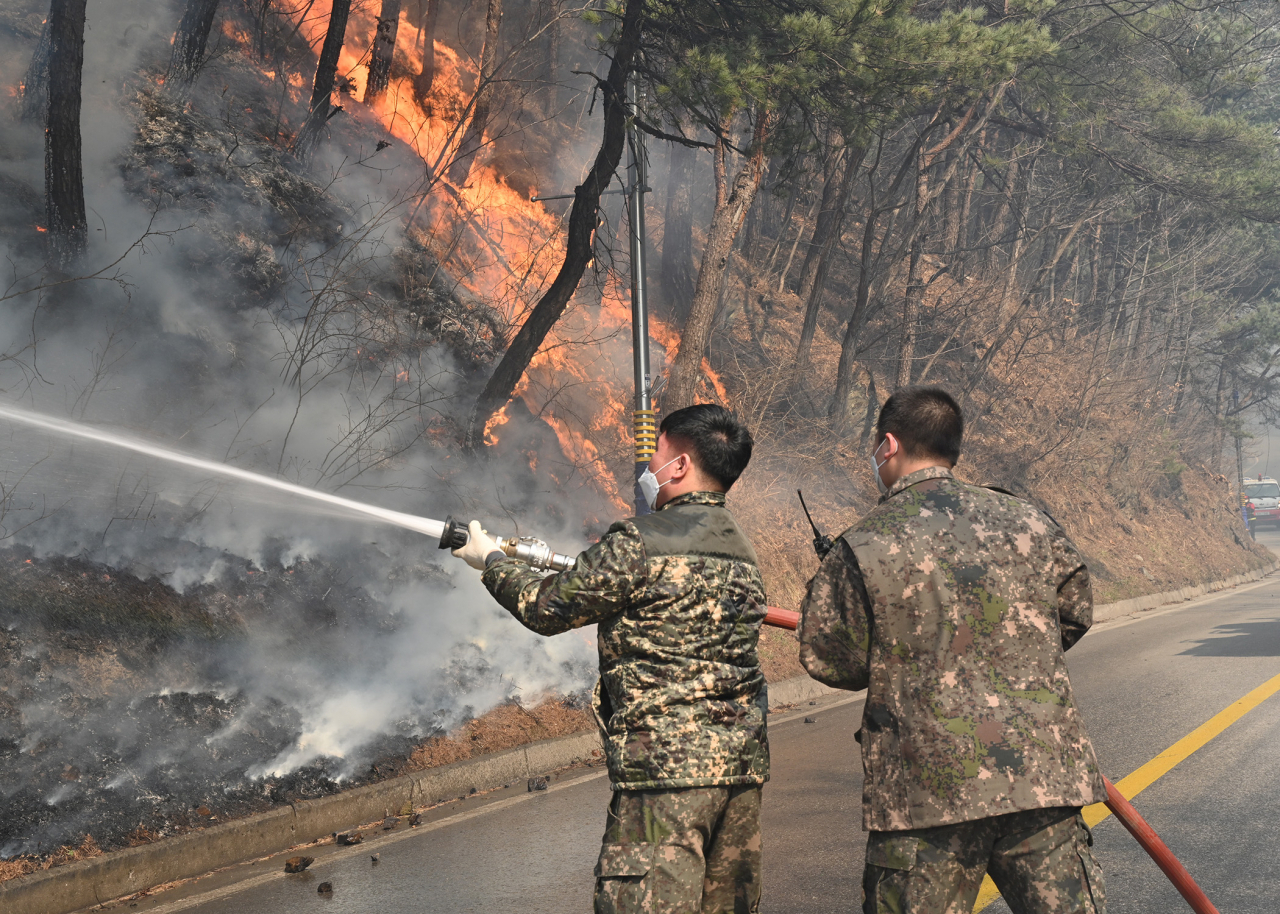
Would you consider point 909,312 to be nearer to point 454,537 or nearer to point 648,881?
point 454,537

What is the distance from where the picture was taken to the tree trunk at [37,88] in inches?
372

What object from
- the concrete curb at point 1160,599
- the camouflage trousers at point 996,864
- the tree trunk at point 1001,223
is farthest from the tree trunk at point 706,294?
the tree trunk at point 1001,223

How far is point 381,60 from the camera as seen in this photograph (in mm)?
14344

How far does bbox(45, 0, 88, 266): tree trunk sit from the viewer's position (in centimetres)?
851

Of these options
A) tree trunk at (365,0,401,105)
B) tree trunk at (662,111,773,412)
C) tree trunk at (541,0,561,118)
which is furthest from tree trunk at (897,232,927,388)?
tree trunk at (365,0,401,105)

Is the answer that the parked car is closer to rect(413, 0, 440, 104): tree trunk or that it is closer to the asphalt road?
rect(413, 0, 440, 104): tree trunk

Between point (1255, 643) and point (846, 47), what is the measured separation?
7877 millimetres

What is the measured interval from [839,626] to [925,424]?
1.72 feet

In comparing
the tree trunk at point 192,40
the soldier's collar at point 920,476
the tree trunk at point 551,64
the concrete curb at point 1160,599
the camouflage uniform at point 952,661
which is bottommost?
the concrete curb at point 1160,599

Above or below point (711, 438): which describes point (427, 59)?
above

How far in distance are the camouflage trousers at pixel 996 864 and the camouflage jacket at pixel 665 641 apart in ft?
1.54

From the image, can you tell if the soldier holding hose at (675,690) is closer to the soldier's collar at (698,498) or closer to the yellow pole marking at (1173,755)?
the soldier's collar at (698,498)

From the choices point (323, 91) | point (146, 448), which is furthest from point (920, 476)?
point (323, 91)

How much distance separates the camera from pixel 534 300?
44.8 ft
